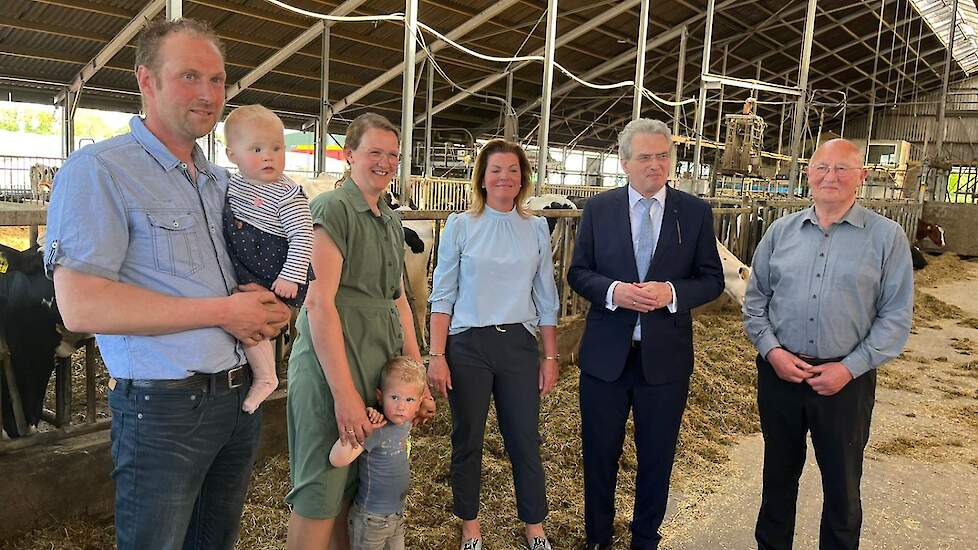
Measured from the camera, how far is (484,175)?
255 cm

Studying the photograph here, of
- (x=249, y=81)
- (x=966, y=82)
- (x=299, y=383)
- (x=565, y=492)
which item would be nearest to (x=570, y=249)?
(x=565, y=492)

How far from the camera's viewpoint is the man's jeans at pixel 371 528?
1967 mm

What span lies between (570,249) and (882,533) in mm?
3189

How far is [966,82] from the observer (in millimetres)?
27078

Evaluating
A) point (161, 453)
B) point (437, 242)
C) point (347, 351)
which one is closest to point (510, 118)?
point (437, 242)

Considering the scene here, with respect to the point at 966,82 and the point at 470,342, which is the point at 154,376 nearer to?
the point at 470,342

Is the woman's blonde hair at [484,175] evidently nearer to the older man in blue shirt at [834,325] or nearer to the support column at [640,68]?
the older man in blue shirt at [834,325]

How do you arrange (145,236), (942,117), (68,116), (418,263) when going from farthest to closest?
(942,117) → (68,116) → (418,263) → (145,236)

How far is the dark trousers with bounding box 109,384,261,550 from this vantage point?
1409 millimetres

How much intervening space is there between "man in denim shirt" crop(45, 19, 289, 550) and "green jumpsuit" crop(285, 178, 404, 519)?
394 mm

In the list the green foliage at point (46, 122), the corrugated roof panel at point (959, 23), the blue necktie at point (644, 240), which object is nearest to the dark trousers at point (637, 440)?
the blue necktie at point (644, 240)

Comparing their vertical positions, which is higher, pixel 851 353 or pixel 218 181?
pixel 218 181

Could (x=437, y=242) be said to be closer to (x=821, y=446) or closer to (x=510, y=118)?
(x=821, y=446)

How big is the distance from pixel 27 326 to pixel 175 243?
1543 mm
